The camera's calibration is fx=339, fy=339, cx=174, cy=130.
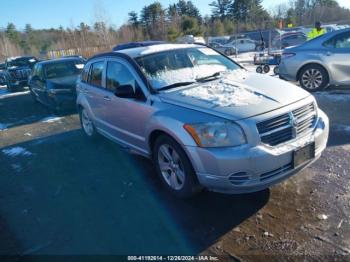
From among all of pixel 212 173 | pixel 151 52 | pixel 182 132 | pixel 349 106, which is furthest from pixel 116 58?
pixel 349 106

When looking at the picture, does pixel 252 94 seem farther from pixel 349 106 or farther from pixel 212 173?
pixel 349 106

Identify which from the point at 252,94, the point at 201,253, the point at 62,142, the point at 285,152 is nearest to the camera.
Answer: the point at 201,253

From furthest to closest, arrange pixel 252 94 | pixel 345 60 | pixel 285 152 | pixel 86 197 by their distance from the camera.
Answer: pixel 345 60 < pixel 86 197 < pixel 252 94 < pixel 285 152

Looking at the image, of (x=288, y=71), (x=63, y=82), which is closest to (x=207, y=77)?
(x=288, y=71)

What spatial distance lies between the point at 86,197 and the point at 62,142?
2928 millimetres

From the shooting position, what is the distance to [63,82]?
9.60 m

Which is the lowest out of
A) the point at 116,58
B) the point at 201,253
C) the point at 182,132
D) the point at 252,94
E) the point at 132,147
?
the point at 201,253

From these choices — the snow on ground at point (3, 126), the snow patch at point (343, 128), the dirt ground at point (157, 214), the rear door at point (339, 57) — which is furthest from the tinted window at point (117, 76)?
the rear door at point (339, 57)

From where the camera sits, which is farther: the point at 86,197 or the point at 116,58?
the point at 116,58

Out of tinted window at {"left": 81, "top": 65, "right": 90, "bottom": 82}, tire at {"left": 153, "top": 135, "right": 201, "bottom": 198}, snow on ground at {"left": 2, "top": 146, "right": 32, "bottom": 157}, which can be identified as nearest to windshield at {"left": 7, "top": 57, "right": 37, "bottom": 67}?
snow on ground at {"left": 2, "top": 146, "right": 32, "bottom": 157}

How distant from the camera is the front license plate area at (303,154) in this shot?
3.46 m

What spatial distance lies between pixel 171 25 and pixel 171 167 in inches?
1436

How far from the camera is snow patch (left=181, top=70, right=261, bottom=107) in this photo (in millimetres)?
3652

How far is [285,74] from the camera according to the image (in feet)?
30.1
